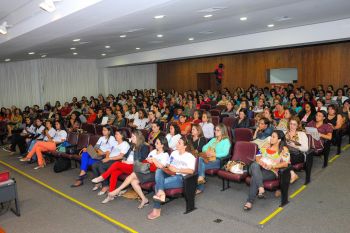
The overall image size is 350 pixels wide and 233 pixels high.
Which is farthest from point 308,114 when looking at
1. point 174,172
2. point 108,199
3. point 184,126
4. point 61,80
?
point 61,80

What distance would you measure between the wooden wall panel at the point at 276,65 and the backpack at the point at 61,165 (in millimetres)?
9888

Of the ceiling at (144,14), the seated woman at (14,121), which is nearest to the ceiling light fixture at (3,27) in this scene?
the ceiling at (144,14)

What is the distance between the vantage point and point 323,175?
5629mm

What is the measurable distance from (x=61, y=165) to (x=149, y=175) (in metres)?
3.06

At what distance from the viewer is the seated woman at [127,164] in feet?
16.8

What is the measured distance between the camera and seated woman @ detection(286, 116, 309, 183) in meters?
5.06

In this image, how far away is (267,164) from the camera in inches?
182

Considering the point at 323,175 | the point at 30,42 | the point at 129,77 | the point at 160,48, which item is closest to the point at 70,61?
the point at 129,77

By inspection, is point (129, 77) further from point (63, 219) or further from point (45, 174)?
point (63, 219)

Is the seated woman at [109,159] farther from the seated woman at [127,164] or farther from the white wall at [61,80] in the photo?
the white wall at [61,80]

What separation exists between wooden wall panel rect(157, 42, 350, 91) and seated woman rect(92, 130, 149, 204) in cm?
958

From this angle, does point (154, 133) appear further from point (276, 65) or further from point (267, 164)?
point (276, 65)

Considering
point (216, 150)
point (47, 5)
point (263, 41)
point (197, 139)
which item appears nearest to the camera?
point (47, 5)

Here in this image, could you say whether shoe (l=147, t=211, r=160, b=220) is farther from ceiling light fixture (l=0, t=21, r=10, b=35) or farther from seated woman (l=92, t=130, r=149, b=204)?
ceiling light fixture (l=0, t=21, r=10, b=35)
